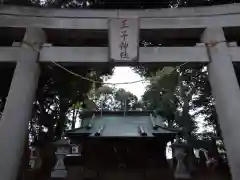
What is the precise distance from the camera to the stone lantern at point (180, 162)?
6957 mm

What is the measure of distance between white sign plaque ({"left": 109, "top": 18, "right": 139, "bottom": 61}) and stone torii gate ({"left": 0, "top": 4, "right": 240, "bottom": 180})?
0.02 m

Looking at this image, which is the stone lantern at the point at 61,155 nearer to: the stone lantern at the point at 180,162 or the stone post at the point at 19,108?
the stone lantern at the point at 180,162

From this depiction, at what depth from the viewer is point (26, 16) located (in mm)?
5465

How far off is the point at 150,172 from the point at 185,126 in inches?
97.1

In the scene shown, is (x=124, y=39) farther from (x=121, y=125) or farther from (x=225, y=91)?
(x=121, y=125)

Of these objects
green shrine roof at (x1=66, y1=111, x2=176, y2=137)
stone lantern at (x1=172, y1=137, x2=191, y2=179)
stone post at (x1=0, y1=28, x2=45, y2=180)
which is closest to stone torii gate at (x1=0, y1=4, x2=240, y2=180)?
stone post at (x1=0, y1=28, x2=45, y2=180)

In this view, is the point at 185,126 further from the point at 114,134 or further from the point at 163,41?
the point at 163,41

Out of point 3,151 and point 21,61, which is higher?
point 21,61

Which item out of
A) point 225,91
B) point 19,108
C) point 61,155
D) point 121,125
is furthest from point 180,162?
point 19,108

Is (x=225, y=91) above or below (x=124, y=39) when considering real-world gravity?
below

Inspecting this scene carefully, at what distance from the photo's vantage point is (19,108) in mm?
4578

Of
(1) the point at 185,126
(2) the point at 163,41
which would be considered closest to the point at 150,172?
(1) the point at 185,126

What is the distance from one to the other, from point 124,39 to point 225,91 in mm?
1760

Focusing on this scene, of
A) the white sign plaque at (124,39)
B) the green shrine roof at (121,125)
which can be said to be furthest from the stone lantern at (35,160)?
the white sign plaque at (124,39)
